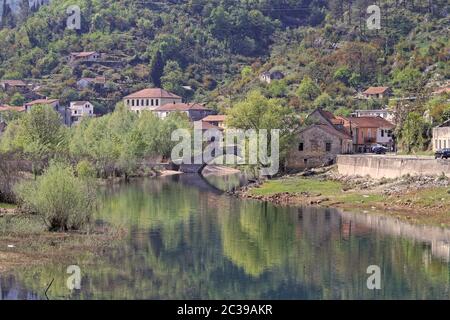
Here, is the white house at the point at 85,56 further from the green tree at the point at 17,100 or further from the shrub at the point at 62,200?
the shrub at the point at 62,200

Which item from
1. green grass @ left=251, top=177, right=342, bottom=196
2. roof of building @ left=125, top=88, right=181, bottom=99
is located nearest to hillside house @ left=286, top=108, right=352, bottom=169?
green grass @ left=251, top=177, right=342, bottom=196

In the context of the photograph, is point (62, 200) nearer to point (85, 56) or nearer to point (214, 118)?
point (214, 118)

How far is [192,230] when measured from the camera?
54.0 meters

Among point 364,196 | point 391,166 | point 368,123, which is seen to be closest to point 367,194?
point 364,196

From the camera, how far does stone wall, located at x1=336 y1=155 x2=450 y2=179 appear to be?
65.4m

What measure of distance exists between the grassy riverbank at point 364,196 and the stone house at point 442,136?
1142cm

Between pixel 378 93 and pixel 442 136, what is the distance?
184 feet

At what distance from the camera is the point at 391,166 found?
7025 centimetres

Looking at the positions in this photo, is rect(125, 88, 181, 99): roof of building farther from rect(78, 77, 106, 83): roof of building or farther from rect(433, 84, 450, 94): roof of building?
rect(433, 84, 450, 94): roof of building

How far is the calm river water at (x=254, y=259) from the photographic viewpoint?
37.8 metres

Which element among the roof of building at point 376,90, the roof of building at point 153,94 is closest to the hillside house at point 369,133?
the roof of building at point 376,90
